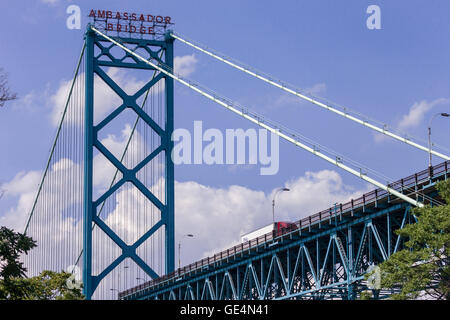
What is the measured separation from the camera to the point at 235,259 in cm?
7975

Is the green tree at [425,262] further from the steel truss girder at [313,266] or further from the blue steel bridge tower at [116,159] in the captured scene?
the blue steel bridge tower at [116,159]

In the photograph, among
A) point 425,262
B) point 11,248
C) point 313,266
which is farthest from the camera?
point 313,266

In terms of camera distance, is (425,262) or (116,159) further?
(116,159)

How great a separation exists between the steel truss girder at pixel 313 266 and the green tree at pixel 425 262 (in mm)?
10077

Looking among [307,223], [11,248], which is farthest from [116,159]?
[11,248]

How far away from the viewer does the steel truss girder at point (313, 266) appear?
5975cm

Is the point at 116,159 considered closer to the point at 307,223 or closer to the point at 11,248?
the point at 307,223

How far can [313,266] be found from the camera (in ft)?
220

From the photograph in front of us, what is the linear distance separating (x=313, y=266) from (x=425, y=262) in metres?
24.2

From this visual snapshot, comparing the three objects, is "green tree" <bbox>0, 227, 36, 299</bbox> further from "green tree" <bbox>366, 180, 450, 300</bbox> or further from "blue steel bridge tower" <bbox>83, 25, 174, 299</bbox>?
"blue steel bridge tower" <bbox>83, 25, 174, 299</bbox>
